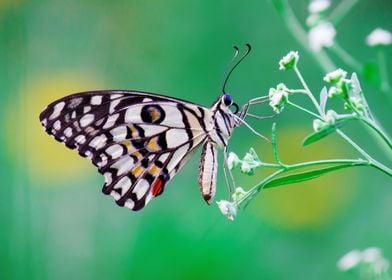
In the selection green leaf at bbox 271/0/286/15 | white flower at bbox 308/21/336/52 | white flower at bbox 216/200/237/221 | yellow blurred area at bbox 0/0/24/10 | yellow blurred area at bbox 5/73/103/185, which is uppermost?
yellow blurred area at bbox 0/0/24/10

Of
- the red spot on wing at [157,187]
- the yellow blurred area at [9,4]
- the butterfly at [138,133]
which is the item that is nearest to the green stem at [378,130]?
the butterfly at [138,133]

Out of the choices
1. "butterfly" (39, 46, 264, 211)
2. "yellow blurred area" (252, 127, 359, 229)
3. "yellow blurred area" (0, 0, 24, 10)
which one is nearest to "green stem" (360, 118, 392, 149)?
"butterfly" (39, 46, 264, 211)

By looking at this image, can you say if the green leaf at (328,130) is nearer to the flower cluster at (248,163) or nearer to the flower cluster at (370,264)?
the flower cluster at (248,163)

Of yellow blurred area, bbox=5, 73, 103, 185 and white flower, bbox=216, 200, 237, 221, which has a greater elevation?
yellow blurred area, bbox=5, 73, 103, 185

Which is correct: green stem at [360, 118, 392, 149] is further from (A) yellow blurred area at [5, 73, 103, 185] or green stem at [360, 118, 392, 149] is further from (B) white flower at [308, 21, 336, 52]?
(A) yellow blurred area at [5, 73, 103, 185]

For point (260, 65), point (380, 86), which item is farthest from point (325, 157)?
point (380, 86)

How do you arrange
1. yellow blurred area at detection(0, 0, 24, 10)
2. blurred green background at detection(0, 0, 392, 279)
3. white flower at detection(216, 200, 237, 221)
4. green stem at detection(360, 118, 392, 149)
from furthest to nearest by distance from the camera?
yellow blurred area at detection(0, 0, 24, 10) → blurred green background at detection(0, 0, 392, 279) → white flower at detection(216, 200, 237, 221) → green stem at detection(360, 118, 392, 149)
